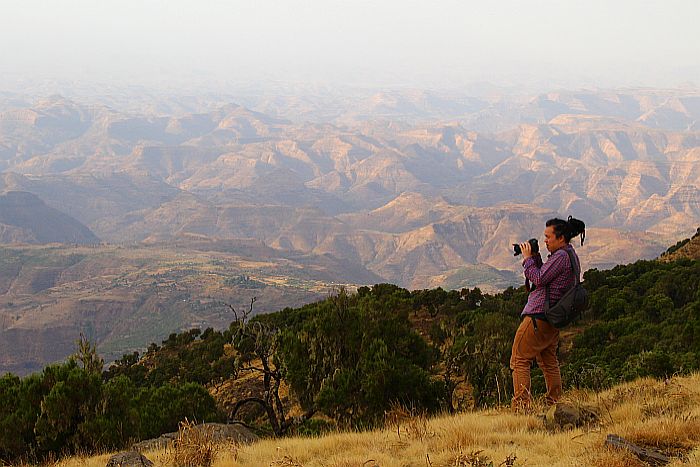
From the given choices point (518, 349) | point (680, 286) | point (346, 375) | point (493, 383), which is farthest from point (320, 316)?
point (680, 286)

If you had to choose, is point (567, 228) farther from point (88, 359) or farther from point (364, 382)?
point (88, 359)

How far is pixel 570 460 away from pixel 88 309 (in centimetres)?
19569

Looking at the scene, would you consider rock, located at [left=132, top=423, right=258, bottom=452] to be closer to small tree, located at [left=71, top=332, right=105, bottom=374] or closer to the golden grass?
the golden grass

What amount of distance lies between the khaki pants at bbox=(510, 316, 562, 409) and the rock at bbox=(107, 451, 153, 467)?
504 centimetres

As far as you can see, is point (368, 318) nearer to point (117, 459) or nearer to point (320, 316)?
point (320, 316)

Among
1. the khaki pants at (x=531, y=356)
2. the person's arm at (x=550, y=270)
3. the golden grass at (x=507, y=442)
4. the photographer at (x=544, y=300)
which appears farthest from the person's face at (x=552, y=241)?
the golden grass at (x=507, y=442)

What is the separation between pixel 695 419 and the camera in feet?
21.6

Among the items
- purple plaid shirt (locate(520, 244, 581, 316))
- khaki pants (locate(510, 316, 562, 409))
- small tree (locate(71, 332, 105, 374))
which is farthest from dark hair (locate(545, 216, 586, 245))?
small tree (locate(71, 332, 105, 374))

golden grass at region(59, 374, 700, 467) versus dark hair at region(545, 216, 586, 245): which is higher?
dark hair at region(545, 216, 586, 245)

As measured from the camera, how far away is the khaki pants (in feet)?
26.2

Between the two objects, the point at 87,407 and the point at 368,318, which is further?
the point at 368,318

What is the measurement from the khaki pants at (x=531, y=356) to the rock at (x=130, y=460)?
16.5ft

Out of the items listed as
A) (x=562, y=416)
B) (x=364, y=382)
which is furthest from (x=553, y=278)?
(x=364, y=382)

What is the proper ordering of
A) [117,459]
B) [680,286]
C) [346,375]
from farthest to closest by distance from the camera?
[680,286] → [346,375] → [117,459]
